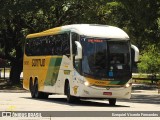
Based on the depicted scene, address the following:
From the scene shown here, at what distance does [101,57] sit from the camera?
2344 cm

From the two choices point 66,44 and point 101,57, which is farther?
point 66,44

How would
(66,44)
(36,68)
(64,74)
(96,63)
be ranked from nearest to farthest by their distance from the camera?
(96,63) → (66,44) → (64,74) → (36,68)

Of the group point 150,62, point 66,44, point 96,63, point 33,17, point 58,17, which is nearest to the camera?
point 96,63

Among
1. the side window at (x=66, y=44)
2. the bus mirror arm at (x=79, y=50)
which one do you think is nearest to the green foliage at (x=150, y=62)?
the side window at (x=66, y=44)

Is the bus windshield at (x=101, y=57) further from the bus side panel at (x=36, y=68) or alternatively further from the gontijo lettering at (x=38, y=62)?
the gontijo lettering at (x=38, y=62)

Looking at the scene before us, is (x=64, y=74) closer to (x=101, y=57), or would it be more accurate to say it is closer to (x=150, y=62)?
(x=101, y=57)

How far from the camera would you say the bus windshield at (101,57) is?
2338 cm

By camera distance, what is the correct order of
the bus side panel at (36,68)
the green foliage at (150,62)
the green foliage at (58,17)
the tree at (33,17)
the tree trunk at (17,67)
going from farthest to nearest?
the green foliage at (150,62)
the tree trunk at (17,67)
the tree at (33,17)
the green foliage at (58,17)
the bus side panel at (36,68)

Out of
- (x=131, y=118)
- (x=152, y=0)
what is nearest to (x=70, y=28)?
(x=131, y=118)

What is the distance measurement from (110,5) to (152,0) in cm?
989

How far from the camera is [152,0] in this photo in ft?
119

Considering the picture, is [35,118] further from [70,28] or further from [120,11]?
[120,11]

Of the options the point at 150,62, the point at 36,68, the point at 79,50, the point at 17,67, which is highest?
the point at 79,50

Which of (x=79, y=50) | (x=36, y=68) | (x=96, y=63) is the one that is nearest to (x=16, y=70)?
(x=36, y=68)
